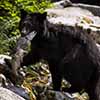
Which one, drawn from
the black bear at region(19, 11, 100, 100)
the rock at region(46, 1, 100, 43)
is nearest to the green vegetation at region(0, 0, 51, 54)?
the rock at region(46, 1, 100, 43)

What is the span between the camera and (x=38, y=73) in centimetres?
529

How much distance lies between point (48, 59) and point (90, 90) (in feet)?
2.10

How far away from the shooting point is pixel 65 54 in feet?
13.3

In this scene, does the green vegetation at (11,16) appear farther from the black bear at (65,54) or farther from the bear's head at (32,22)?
the black bear at (65,54)

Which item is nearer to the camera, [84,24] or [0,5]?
[84,24]

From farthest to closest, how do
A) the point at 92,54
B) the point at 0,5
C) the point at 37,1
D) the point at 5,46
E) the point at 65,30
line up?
1. the point at 5,46
2. the point at 37,1
3. the point at 0,5
4. the point at 65,30
5. the point at 92,54

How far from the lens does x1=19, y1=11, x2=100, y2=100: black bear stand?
380 centimetres

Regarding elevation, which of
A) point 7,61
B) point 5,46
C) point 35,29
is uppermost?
point 35,29

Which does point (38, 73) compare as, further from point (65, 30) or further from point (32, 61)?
point (65, 30)

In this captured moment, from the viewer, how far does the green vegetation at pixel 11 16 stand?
523 centimetres

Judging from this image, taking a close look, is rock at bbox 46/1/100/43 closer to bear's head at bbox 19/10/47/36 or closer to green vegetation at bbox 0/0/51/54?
bear's head at bbox 19/10/47/36

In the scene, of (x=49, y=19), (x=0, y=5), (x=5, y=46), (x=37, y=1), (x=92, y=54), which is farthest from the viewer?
(x=5, y=46)

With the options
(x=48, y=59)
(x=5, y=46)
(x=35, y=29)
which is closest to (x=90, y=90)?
(x=48, y=59)

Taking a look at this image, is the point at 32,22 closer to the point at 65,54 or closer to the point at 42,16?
the point at 42,16
